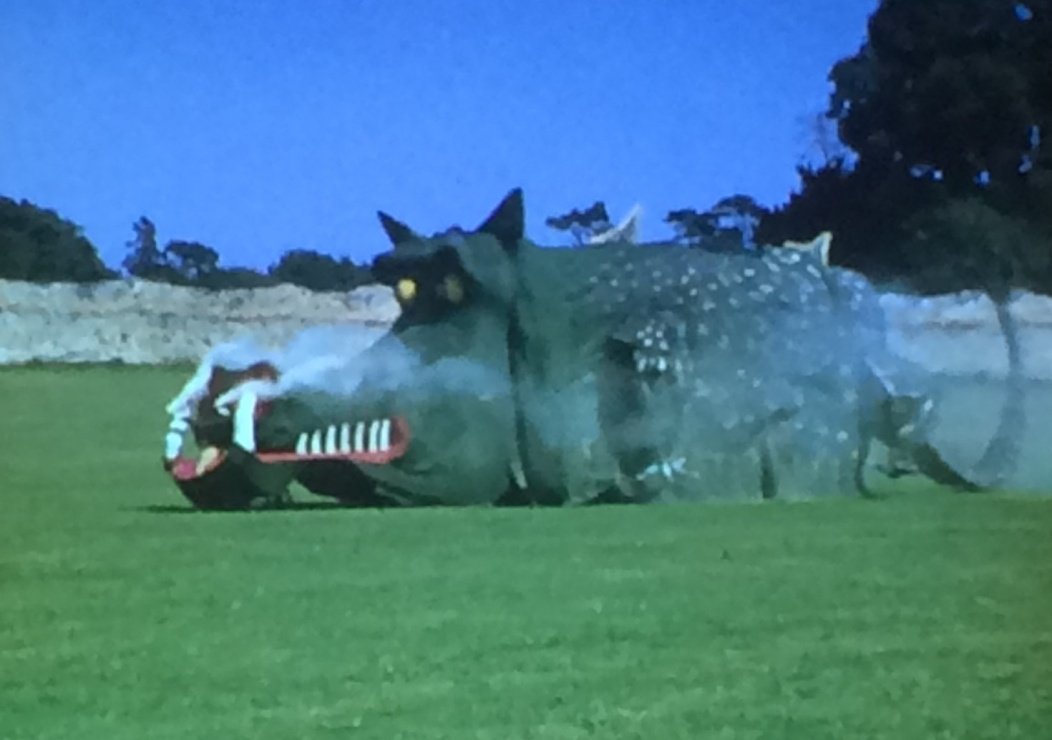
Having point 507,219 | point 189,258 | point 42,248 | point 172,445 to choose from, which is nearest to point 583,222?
point 507,219

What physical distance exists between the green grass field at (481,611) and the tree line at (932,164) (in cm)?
45

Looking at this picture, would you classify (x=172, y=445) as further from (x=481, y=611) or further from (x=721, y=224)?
(x=721, y=224)

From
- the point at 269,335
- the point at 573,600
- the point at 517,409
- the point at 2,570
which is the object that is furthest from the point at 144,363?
the point at 573,600

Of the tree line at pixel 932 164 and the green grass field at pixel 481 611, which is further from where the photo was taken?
the tree line at pixel 932 164

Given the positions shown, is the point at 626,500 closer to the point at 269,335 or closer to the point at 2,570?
the point at 269,335

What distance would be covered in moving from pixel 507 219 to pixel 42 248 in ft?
2.62

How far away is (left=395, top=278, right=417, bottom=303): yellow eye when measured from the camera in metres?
3.04

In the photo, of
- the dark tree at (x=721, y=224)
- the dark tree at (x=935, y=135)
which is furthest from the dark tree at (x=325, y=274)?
the dark tree at (x=935, y=135)

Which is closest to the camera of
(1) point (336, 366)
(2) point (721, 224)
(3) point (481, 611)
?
(3) point (481, 611)

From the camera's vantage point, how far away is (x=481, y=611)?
291cm

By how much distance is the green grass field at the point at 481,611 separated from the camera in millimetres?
2734

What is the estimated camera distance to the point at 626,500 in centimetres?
310

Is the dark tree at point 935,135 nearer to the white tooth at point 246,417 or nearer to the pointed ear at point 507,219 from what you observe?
the pointed ear at point 507,219

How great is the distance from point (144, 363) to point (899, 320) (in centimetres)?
132
